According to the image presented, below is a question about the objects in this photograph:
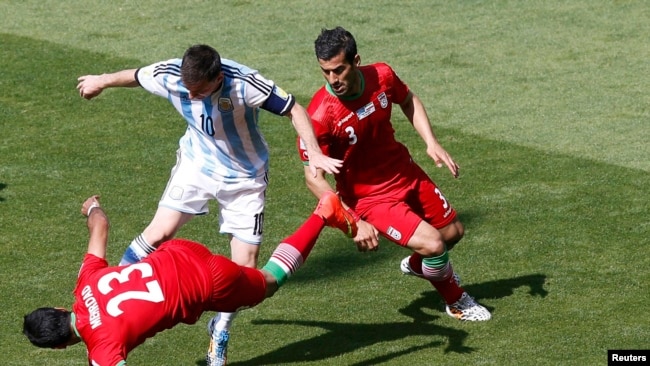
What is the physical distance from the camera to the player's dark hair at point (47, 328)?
6.76 meters

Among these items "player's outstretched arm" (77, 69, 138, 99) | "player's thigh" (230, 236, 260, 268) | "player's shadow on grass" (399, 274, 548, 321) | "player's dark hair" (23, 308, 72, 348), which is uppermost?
"player's outstretched arm" (77, 69, 138, 99)

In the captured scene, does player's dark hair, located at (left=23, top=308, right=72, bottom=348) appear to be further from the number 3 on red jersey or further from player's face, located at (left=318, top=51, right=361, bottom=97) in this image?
player's face, located at (left=318, top=51, right=361, bottom=97)

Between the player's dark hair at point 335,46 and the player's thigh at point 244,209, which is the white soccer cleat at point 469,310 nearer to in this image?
the player's thigh at point 244,209

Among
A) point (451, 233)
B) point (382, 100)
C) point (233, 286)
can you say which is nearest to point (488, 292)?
point (451, 233)

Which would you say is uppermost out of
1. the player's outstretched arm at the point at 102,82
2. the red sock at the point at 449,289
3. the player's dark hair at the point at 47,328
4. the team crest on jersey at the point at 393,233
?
the player's outstretched arm at the point at 102,82

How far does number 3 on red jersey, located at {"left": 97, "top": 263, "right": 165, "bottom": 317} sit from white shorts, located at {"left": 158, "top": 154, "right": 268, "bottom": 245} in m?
1.36

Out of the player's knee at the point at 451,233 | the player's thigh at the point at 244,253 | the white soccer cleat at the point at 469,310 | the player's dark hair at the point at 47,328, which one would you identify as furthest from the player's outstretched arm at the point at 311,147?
the player's dark hair at the point at 47,328

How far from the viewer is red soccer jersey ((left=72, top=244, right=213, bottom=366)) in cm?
668

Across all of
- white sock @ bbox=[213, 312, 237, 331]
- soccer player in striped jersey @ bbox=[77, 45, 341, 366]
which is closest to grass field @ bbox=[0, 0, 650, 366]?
white sock @ bbox=[213, 312, 237, 331]

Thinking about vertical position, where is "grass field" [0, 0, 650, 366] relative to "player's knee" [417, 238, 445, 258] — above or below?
below

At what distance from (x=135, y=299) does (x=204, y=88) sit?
5.36 feet

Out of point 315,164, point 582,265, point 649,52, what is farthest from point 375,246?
point 649,52

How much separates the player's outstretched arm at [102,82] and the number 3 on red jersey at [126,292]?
1614mm

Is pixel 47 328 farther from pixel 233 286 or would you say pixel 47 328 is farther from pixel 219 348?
pixel 219 348
